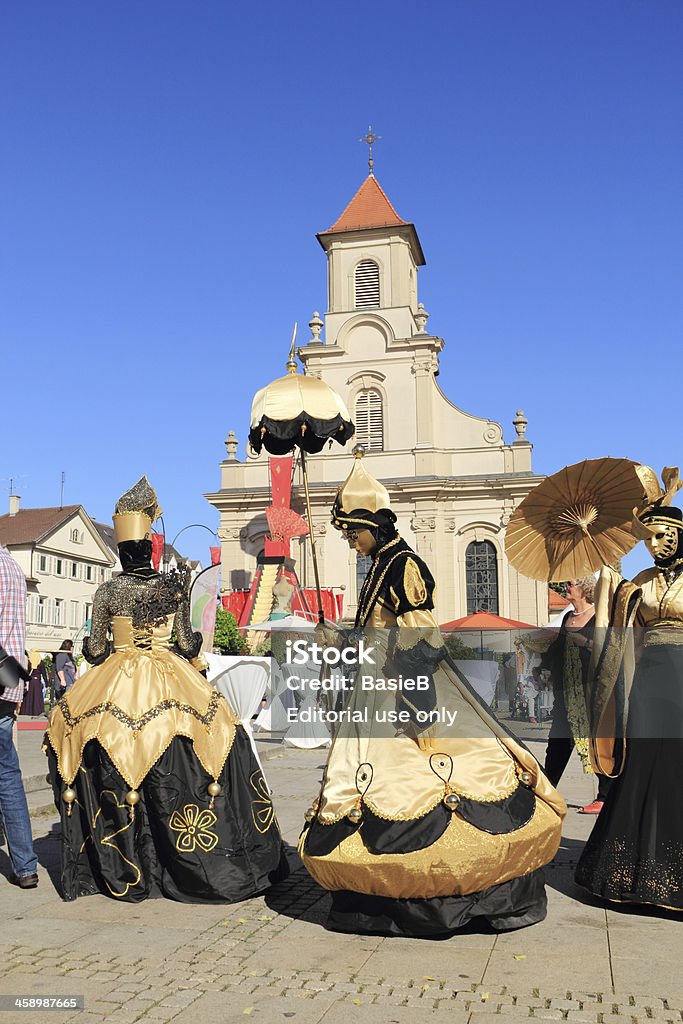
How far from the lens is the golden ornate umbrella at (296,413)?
19.4ft

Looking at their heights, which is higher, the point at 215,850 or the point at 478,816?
the point at 478,816

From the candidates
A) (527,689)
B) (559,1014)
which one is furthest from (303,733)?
(559,1014)

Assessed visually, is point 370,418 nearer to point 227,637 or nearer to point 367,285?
point 367,285

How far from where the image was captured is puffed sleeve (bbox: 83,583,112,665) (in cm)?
501

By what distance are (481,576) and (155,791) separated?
3069cm

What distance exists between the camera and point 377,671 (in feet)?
13.7

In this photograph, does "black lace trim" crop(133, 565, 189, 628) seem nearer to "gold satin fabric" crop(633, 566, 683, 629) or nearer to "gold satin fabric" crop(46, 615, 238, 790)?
"gold satin fabric" crop(46, 615, 238, 790)

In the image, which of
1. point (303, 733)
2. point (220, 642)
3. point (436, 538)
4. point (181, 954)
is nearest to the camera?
point (181, 954)

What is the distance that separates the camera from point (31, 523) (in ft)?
153

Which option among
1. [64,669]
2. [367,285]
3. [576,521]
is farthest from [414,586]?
[367,285]

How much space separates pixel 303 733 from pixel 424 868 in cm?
975

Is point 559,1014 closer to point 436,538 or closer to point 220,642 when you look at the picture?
point 220,642

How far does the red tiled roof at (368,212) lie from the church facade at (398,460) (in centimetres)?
19

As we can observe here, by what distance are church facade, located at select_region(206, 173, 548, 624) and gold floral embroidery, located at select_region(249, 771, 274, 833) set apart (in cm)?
2804
